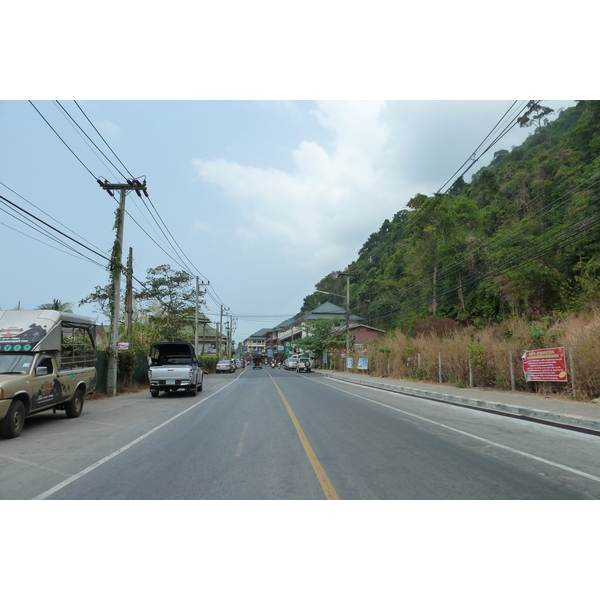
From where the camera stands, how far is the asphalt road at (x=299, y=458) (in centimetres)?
514

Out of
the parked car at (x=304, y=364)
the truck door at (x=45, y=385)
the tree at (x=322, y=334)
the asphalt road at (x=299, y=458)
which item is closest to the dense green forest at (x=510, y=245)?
the tree at (x=322, y=334)

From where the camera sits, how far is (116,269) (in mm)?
20609

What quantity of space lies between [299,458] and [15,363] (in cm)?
714

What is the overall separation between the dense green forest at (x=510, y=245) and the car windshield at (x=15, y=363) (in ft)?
59.3

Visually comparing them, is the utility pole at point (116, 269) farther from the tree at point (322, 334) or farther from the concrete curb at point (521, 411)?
the tree at point (322, 334)

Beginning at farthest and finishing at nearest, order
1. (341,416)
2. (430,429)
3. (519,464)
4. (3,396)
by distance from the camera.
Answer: (341,416) < (430,429) < (3,396) < (519,464)

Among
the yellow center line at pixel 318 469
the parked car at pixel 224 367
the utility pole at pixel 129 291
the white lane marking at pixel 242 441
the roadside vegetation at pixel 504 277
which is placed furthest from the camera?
the parked car at pixel 224 367

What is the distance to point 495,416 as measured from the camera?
11.8 meters

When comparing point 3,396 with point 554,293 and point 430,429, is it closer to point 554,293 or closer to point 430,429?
point 430,429

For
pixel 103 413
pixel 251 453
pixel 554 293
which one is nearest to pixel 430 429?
pixel 251 453

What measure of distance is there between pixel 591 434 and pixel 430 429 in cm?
308

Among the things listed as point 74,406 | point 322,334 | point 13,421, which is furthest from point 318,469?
point 322,334

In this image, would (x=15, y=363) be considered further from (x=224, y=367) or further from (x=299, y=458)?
(x=224, y=367)

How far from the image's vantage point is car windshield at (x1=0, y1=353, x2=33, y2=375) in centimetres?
962
